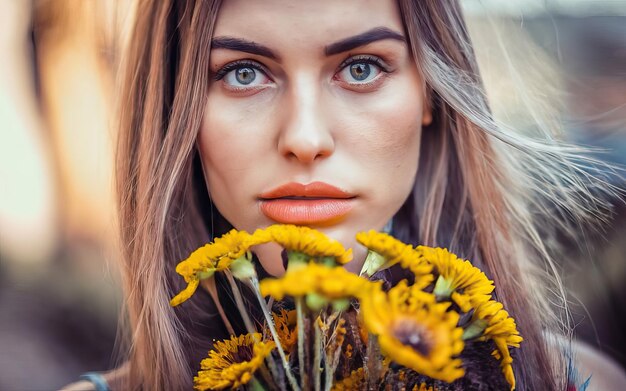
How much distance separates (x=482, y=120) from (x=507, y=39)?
284mm

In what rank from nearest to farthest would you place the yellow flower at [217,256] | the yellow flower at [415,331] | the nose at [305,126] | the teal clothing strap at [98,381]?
the yellow flower at [415,331], the yellow flower at [217,256], the nose at [305,126], the teal clothing strap at [98,381]

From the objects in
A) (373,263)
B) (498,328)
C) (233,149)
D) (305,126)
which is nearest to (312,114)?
(305,126)

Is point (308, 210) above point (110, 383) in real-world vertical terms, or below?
above

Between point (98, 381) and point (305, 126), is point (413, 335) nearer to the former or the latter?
point (305, 126)

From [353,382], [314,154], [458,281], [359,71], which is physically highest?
[359,71]

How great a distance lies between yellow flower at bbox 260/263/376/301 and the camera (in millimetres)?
485

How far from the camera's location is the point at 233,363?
2.09 ft

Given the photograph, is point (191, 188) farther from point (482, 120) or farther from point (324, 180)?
point (482, 120)

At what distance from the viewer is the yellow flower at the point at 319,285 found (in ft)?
1.59

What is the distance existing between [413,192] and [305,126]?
0.36 metres

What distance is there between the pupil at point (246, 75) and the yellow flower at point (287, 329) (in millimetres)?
339

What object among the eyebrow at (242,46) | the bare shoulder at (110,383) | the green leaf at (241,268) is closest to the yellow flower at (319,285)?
the green leaf at (241,268)

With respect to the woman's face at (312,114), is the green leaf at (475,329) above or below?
below

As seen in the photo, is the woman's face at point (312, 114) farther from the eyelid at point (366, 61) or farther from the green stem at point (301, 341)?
the green stem at point (301, 341)
